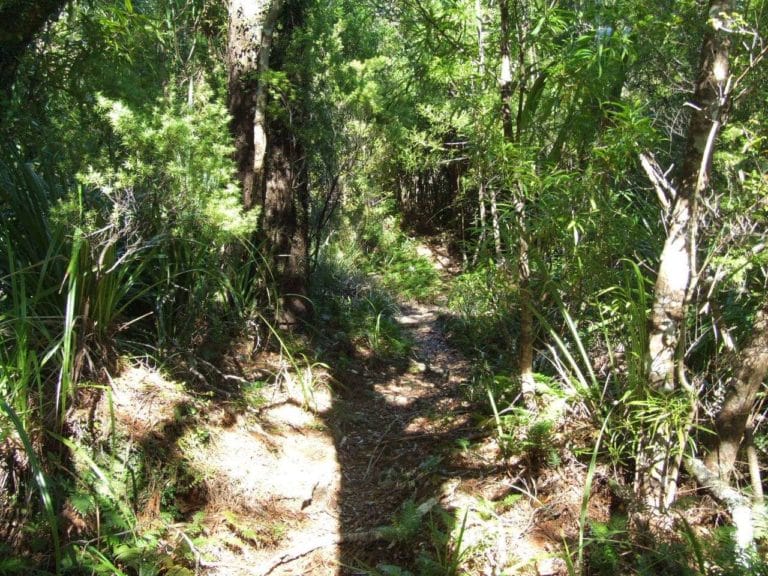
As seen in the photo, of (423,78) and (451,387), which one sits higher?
(423,78)

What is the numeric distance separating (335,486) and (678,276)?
252cm

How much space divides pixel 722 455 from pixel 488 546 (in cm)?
132

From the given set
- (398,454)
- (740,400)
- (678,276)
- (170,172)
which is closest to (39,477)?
(170,172)

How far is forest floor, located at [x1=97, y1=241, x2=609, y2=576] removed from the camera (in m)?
3.16

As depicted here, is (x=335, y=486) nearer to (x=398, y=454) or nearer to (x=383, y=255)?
(x=398, y=454)

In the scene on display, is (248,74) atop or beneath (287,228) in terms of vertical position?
atop

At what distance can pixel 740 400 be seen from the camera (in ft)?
10.1

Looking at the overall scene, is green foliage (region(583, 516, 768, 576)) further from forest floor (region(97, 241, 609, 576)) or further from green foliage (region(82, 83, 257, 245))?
green foliage (region(82, 83, 257, 245))

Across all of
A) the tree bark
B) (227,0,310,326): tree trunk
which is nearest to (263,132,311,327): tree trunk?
(227,0,310,326): tree trunk

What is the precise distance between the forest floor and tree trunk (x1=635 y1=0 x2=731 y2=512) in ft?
1.16

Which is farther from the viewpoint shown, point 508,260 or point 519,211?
point 508,260

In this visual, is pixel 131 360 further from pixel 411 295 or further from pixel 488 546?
pixel 411 295

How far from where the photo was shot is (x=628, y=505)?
3031 millimetres

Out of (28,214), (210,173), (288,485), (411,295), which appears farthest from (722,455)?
(411,295)
